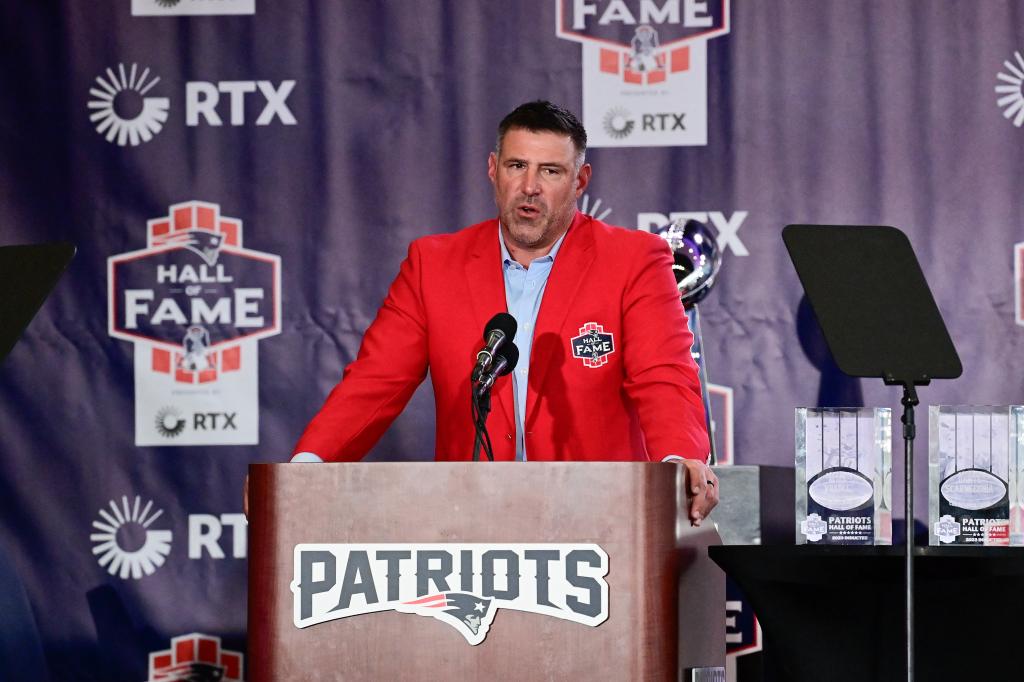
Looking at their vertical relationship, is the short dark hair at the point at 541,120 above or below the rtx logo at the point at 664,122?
below

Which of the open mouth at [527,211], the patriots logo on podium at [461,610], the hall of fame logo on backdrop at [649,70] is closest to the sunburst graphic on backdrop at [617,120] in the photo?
the hall of fame logo on backdrop at [649,70]

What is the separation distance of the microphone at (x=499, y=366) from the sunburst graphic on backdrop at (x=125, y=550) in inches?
85.2

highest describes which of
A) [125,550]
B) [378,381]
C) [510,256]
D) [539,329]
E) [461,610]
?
[510,256]

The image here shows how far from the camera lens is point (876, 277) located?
6.52 feet

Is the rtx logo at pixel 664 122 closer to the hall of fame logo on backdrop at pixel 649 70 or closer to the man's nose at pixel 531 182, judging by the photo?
the hall of fame logo on backdrop at pixel 649 70

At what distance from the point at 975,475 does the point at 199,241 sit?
2.55m

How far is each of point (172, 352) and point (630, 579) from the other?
237 centimetres

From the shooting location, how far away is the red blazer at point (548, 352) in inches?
99.3

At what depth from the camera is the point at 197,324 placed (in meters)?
3.84

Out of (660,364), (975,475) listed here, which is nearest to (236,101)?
(660,364)

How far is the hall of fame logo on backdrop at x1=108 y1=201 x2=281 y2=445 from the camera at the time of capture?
12.5 feet

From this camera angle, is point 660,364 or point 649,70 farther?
point 649,70

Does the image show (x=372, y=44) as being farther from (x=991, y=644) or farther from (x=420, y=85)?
(x=991, y=644)

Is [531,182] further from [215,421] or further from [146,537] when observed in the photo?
[146,537]
